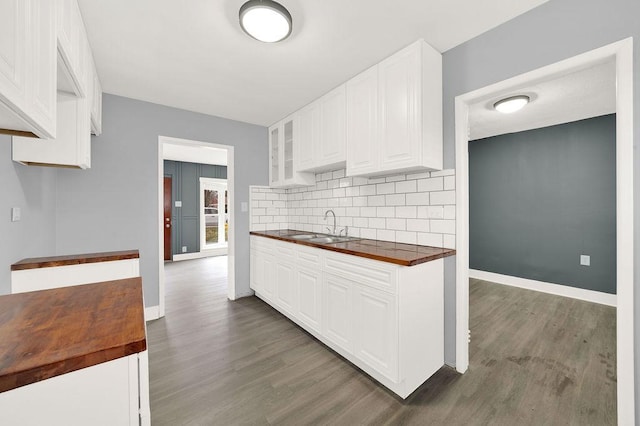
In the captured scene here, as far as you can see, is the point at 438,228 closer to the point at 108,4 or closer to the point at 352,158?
the point at 352,158

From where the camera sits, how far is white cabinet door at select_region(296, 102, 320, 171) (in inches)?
116

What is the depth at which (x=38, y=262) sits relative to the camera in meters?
1.58

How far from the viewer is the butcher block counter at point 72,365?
2.06 ft

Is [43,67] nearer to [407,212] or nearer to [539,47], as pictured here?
[407,212]

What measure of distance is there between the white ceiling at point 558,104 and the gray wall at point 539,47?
33 centimetres

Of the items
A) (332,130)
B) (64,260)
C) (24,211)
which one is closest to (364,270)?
(332,130)

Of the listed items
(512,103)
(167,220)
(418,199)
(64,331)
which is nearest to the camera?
(64,331)

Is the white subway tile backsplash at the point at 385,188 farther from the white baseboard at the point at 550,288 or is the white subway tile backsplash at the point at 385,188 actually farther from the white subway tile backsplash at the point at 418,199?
the white baseboard at the point at 550,288

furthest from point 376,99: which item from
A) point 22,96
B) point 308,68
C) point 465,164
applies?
point 22,96

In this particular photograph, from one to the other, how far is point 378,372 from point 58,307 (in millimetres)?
1823

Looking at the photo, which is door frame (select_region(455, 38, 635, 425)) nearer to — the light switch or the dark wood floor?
the dark wood floor

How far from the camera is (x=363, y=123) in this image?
234 centimetres

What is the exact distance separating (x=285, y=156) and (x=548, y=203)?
12.8ft

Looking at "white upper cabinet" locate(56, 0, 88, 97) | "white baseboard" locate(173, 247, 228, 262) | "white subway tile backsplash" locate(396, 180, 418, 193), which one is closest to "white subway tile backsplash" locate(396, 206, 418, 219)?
"white subway tile backsplash" locate(396, 180, 418, 193)
